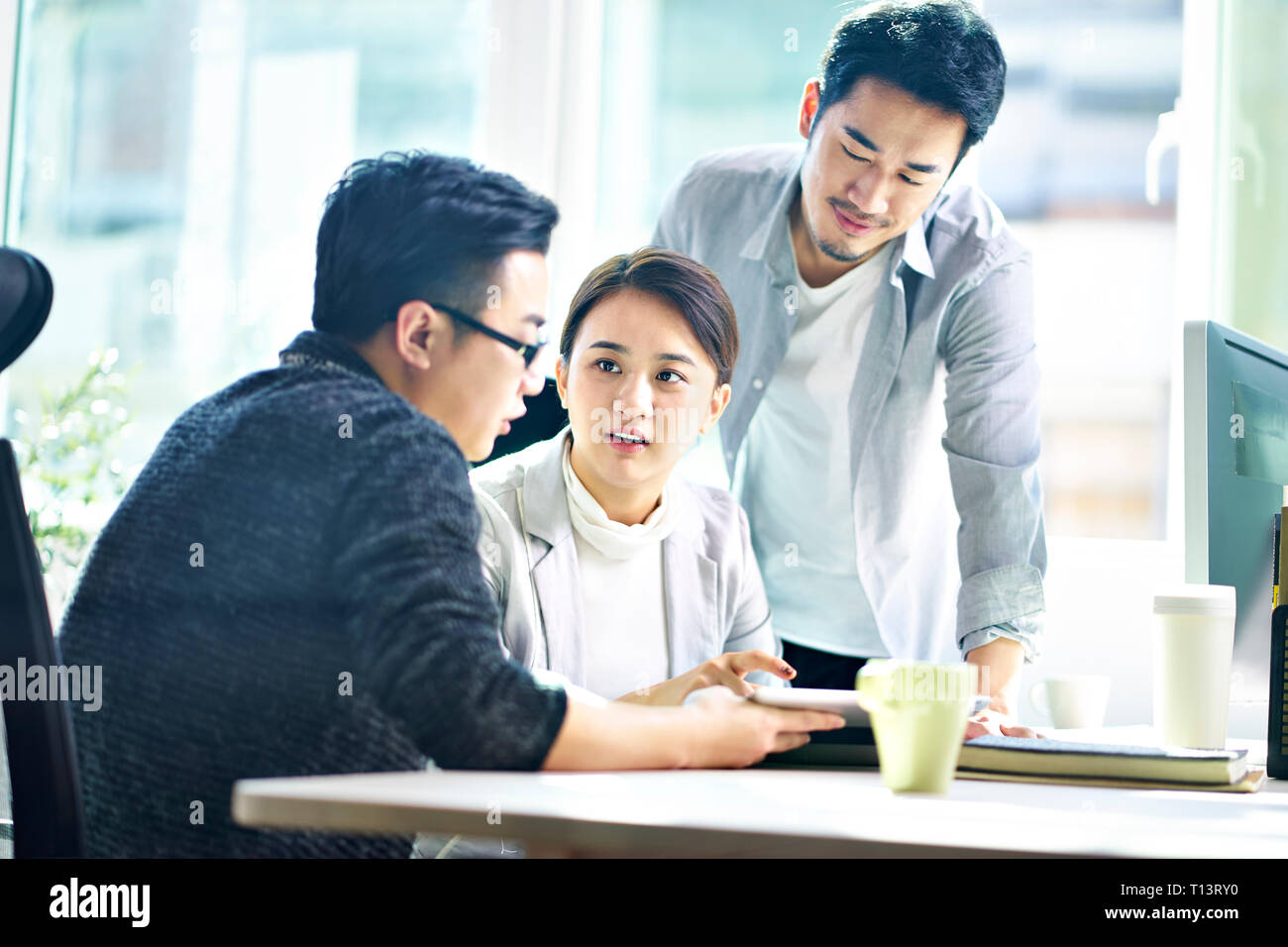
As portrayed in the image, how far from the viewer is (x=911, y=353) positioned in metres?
1.87

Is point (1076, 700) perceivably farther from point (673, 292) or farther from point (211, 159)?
point (211, 159)

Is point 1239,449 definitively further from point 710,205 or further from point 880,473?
point 710,205

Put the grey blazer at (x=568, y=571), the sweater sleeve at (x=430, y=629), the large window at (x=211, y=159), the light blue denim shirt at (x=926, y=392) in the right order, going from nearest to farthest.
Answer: the sweater sleeve at (x=430, y=629), the grey blazer at (x=568, y=571), the light blue denim shirt at (x=926, y=392), the large window at (x=211, y=159)

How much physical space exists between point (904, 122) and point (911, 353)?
381 mm

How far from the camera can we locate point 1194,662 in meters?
1.15

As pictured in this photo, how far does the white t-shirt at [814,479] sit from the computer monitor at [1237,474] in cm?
63

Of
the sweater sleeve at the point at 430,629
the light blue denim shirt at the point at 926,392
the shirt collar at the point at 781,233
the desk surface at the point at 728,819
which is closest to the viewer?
the desk surface at the point at 728,819

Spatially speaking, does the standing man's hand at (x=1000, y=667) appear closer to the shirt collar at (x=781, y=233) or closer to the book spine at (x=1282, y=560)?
the book spine at (x=1282, y=560)

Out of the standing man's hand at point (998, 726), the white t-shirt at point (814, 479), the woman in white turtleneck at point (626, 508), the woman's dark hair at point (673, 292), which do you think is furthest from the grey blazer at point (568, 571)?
the standing man's hand at point (998, 726)

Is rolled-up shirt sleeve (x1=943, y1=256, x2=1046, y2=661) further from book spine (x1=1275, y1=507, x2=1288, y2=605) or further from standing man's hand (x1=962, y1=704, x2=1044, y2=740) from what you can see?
book spine (x1=1275, y1=507, x2=1288, y2=605)

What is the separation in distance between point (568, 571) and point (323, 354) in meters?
0.50

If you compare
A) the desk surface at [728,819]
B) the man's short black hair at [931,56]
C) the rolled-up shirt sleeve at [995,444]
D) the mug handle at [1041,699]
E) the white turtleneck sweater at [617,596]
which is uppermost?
the man's short black hair at [931,56]

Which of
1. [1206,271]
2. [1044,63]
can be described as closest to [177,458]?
[1206,271]

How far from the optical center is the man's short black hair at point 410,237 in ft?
3.68
